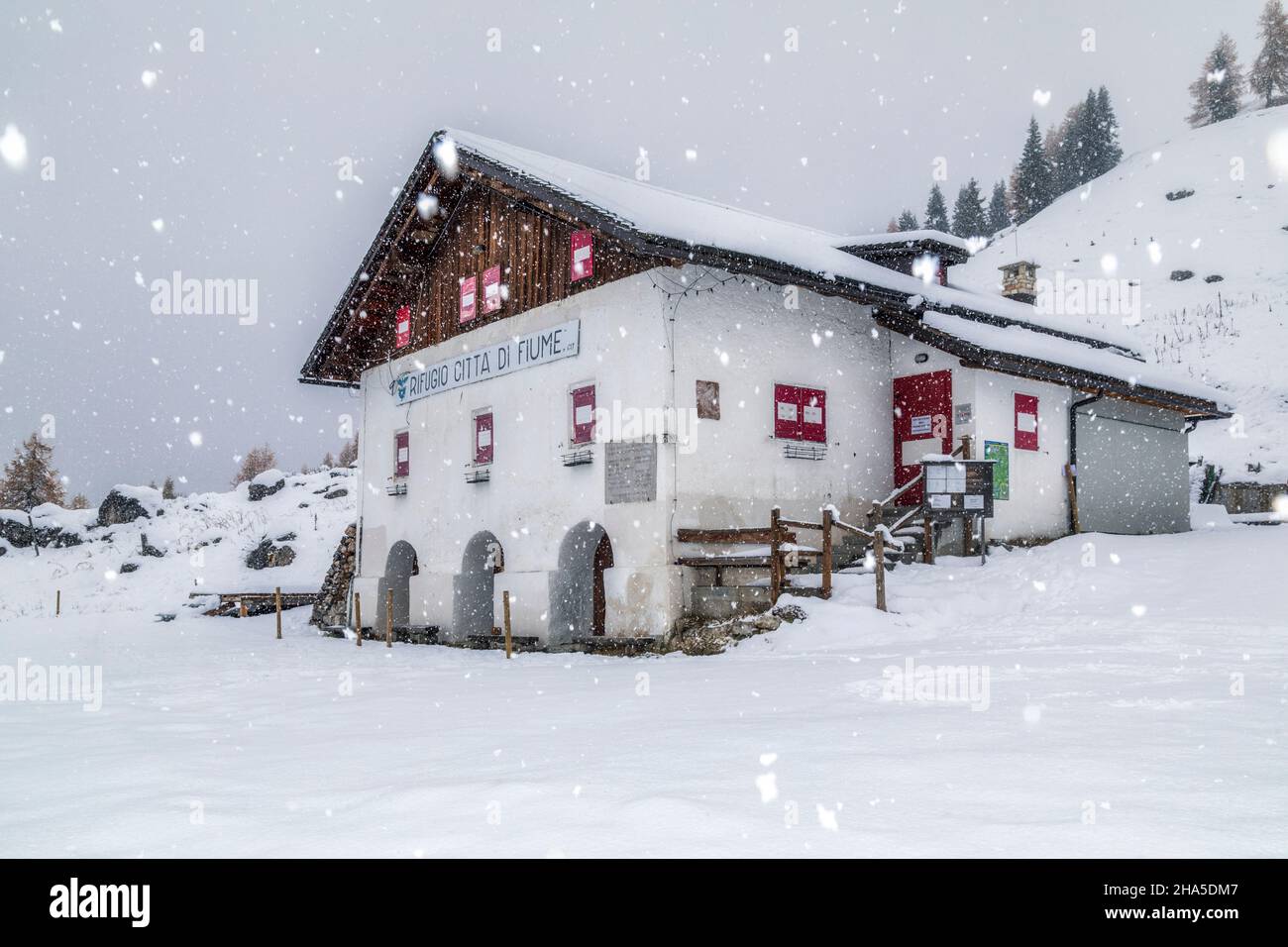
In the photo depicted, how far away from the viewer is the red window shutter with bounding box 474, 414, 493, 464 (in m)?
18.3

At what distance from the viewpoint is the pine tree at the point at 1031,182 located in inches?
3317

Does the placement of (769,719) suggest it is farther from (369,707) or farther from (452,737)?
(369,707)

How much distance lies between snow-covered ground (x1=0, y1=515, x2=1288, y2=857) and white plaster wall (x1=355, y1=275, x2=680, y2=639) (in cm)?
209

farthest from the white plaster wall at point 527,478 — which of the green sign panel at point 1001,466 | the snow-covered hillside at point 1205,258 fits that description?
the snow-covered hillside at point 1205,258

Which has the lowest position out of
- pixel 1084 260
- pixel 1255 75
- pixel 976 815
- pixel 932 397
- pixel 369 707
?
pixel 369 707

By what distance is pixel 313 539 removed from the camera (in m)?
34.8

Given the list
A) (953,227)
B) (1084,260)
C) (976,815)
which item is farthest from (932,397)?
(953,227)

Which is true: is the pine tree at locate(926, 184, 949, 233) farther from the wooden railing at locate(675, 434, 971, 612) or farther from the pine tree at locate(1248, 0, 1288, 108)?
the wooden railing at locate(675, 434, 971, 612)

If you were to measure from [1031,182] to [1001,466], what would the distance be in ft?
253

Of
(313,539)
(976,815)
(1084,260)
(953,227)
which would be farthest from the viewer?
(953,227)

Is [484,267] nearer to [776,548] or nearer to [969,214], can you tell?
[776,548]

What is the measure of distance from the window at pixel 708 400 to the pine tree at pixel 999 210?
80.5 metres

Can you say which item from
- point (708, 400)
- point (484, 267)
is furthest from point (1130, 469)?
point (484, 267)

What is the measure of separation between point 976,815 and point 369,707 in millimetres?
6082
